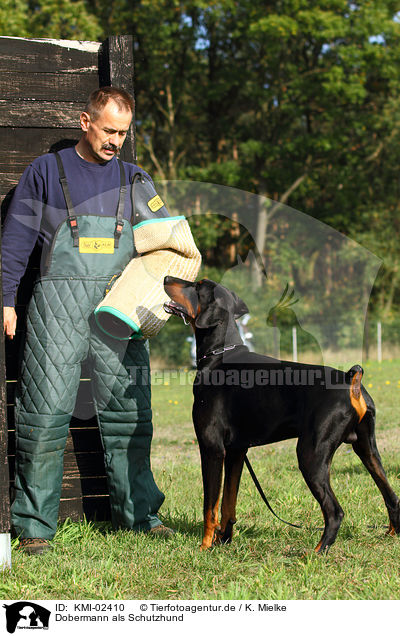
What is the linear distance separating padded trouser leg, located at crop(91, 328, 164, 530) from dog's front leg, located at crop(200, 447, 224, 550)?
1.61 feet

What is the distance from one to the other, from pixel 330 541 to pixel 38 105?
9.57 ft

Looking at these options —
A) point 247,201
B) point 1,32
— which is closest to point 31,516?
point 247,201

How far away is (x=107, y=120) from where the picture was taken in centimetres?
368

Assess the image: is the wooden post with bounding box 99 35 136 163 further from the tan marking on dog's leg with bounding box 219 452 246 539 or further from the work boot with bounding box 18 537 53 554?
the work boot with bounding box 18 537 53 554

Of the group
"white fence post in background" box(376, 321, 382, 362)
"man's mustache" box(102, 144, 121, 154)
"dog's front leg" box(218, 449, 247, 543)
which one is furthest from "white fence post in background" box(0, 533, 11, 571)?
"white fence post in background" box(376, 321, 382, 362)

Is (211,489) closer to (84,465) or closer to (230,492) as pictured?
(230,492)

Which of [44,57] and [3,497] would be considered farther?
[44,57]

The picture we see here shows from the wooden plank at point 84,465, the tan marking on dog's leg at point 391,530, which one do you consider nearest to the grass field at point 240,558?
the tan marking on dog's leg at point 391,530

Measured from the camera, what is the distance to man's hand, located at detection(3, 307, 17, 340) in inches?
146

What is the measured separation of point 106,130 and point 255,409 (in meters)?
1.67

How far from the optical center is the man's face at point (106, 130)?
367 cm

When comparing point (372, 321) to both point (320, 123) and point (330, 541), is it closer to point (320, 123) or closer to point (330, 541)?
point (320, 123)
